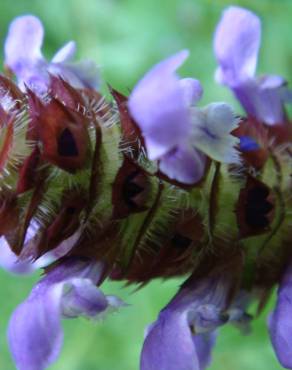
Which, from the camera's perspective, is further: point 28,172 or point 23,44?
point 23,44

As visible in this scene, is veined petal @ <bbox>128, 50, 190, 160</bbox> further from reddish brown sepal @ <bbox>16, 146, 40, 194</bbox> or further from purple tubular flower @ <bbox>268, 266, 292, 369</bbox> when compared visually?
purple tubular flower @ <bbox>268, 266, 292, 369</bbox>

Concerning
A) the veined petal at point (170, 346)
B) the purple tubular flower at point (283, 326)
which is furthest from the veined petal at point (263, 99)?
the veined petal at point (170, 346)

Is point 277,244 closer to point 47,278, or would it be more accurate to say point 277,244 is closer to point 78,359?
point 47,278

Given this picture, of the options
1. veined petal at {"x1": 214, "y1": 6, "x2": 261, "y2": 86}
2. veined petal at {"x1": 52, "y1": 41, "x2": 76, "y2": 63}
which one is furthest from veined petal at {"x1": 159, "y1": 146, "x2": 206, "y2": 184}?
veined petal at {"x1": 52, "y1": 41, "x2": 76, "y2": 63}

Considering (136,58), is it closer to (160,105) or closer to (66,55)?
(66,55)

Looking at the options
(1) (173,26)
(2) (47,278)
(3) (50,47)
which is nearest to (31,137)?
(2) (47,278)

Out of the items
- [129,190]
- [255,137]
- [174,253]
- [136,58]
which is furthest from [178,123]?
[136,58]

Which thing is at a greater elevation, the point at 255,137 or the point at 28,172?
the point at 28,172
